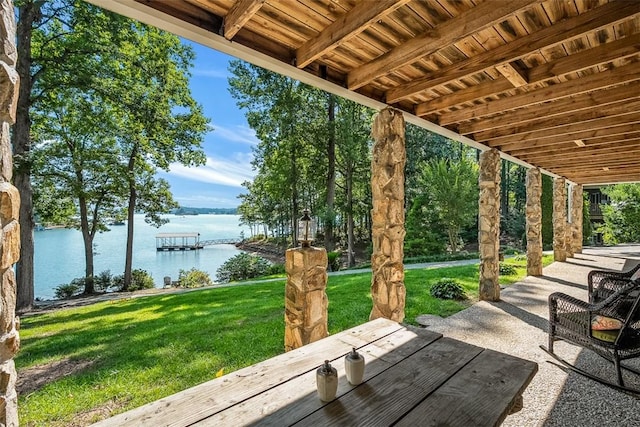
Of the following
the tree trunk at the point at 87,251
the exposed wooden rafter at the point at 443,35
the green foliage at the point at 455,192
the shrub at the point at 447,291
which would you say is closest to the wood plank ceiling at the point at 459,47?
the exposed wooden rafter at the point at 443,35

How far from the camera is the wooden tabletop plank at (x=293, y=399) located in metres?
1.08

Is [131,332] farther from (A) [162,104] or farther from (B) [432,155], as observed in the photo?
(B) [432,155]

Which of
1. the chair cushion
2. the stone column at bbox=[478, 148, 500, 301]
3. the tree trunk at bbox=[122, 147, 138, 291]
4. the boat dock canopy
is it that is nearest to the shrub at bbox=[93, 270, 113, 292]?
the tree trunk at bbox=[122, 147, 138, 291]

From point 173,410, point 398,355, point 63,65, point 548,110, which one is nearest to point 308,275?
point 398,355

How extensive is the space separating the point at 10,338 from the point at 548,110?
4719 millimetres

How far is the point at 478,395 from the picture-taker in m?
1.23

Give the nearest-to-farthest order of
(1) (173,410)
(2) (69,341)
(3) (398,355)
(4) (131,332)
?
(1) (173,410) → (3) (398,355) → (2) (69,341) → (4) (131,332)

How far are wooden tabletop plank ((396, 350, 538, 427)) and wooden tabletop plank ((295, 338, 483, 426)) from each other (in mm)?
40

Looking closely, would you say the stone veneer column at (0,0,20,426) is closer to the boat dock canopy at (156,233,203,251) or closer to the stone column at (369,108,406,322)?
the stone column at (369,108,406,322)

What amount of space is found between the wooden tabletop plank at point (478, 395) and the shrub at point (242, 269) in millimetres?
11700

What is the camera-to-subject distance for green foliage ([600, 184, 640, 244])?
12.9 m

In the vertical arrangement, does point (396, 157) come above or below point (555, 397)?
above

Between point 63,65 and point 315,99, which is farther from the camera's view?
point 315,99

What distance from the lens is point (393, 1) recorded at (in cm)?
162
